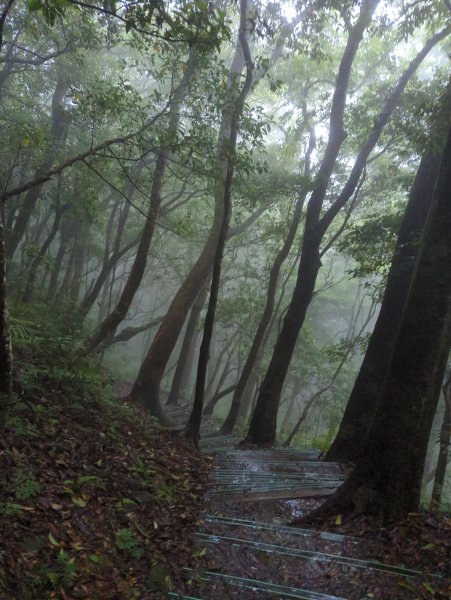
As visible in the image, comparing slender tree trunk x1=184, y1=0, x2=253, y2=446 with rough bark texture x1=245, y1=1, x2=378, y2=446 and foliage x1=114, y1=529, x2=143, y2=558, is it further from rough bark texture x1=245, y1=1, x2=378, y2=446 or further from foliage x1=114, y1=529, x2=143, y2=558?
foliage x1=114, y1=529, x2=143, y2=558

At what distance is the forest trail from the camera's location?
12.3 feet

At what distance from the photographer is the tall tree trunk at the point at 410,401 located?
473cm

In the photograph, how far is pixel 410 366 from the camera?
485 centimetres

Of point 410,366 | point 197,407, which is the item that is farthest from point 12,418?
point 410,366

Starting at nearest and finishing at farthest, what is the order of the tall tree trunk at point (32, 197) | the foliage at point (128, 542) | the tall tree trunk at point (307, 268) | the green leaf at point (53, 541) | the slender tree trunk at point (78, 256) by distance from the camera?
the green leaf at point (53, 541)
the foliage at point (128, 542)
the tall tree trunk at point (307, 268)
the tall tree trunk at point (32, 197)
the slender tree trunk at point (78, 256)

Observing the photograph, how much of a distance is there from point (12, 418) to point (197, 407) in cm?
395

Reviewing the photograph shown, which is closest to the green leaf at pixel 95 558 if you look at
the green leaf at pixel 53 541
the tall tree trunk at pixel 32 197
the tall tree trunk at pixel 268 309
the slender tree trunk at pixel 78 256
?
the green leaf at pixel 53 541

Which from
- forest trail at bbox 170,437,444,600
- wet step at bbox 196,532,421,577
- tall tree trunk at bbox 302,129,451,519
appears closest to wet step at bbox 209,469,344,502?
forest trail at bbox 170,437,444,600

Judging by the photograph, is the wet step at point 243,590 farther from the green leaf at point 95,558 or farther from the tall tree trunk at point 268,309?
the tall tree trunk at point 268,309

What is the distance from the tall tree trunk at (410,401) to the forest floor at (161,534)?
0.90 feet

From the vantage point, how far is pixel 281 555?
4371 millimetres

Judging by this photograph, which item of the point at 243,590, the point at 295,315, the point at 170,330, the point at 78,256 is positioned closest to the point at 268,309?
the point at 295,315

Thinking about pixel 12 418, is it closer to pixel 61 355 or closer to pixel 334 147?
pixel 61 355

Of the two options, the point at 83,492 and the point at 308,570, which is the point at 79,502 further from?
the point at 308,570
